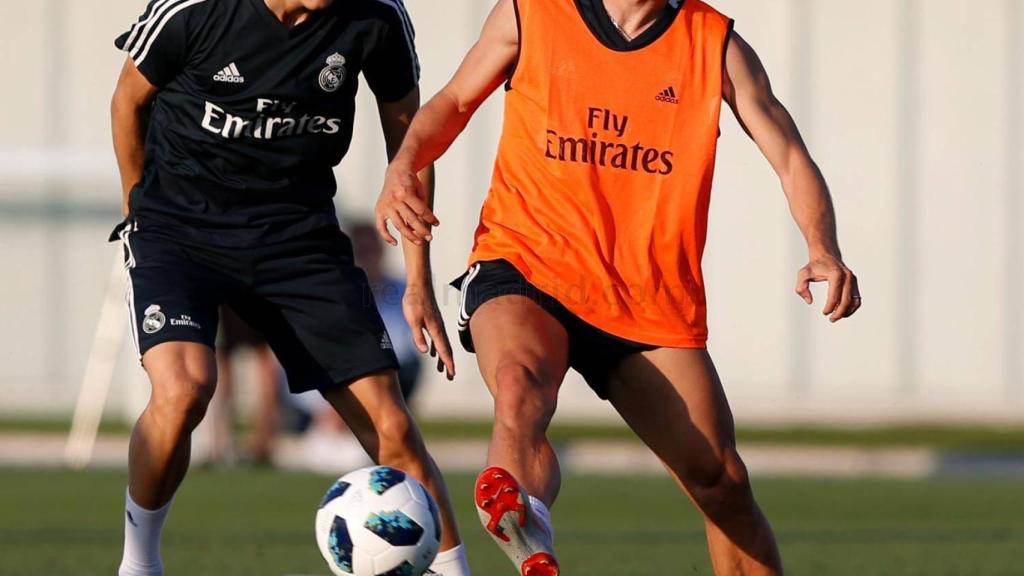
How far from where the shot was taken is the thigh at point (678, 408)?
20.2ft

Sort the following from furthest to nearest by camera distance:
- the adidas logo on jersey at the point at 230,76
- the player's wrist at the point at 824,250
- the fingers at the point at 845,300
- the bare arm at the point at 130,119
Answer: the bare arm at the point at 130,119 → the adidas logo on jersey at the point at 230,76 → the player's wrist at the point at 824,250 → the fingers at the point at 845,300

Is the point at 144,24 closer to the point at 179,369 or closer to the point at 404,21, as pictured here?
the point at 404,21

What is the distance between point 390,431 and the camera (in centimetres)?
686

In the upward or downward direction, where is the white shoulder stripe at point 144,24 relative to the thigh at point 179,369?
upward

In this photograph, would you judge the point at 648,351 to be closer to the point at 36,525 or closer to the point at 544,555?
the point at 544,555

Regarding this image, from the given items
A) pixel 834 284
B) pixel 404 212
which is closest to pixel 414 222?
pixel 404 212

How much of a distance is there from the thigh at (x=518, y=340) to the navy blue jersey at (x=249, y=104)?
48.6 inches

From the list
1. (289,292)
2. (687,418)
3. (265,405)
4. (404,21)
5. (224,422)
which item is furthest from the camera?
(224,422)

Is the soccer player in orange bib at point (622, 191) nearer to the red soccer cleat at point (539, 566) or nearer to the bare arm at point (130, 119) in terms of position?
the red soccer cleat at point (539, 566)

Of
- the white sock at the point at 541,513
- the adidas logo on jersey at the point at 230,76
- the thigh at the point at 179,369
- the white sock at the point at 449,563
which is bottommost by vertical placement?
the white sock at the point at 449,563

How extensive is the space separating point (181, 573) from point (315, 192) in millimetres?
2367

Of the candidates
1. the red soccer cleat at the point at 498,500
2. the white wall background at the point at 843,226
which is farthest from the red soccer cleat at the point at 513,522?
the white wall background at the point at 843,226

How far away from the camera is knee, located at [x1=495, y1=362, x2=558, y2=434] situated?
18.6 ft

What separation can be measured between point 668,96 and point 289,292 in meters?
1.65
